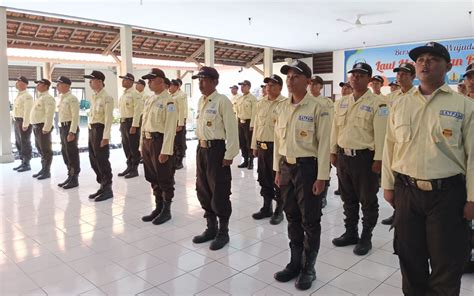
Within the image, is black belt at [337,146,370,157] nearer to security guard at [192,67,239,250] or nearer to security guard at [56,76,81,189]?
security guard at [192,67,239,250]

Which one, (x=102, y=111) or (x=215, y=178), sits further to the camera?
(x=102, y=111)

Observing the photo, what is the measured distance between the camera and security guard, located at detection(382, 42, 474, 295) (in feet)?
5.95

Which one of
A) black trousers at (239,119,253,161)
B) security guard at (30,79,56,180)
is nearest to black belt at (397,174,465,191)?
security guard at (30,79,56,180)

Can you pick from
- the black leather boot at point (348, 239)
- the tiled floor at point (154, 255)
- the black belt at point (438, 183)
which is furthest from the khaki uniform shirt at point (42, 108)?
the black belt at point (438, 183)

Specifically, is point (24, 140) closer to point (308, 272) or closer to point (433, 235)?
point (308, 272)

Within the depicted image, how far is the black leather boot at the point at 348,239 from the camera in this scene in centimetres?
330

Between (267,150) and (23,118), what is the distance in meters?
4.92

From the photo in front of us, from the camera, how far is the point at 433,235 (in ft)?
6.04

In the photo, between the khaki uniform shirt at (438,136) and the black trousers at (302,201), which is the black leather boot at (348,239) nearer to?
the black trousers at (302,201)

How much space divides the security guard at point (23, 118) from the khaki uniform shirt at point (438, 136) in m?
6.56

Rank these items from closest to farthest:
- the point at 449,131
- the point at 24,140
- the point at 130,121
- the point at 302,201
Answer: the point at 449,131 → the point at 302,201 → the point at 130,121 → the point at 24,140

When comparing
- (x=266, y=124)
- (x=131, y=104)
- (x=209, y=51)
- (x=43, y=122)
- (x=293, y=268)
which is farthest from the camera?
(x=209, y=51)

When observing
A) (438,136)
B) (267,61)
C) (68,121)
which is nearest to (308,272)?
(438,136)

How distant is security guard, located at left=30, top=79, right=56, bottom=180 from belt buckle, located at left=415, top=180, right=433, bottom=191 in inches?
219
